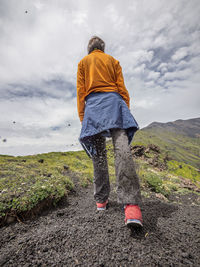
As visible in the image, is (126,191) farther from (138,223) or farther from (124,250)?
(124,250)

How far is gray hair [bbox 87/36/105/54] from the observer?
3211 mm

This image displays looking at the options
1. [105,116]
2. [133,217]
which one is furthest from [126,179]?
[105,116]

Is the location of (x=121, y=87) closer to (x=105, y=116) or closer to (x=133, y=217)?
(x=105, y=116)

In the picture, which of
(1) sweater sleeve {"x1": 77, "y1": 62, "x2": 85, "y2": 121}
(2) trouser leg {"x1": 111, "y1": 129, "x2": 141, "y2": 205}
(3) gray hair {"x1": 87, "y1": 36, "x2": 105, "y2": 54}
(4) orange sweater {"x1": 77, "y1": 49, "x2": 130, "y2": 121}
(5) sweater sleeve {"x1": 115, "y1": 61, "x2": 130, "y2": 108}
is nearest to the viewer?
(2) trouser leg {"x1": 111, "y1": 129, "x2": 141, "y2": 205}

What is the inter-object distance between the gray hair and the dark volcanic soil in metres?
3.60

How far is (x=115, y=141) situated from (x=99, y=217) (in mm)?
1349

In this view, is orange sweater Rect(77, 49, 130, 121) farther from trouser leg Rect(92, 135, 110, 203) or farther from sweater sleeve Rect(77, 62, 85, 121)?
trouser leg Rect(92, 135, 110, 203)

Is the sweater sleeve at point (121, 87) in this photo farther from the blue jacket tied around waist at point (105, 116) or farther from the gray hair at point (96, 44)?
the gray hair at point (96, 44)

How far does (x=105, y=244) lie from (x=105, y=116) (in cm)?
183

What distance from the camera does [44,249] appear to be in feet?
5.50

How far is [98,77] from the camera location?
105 inches

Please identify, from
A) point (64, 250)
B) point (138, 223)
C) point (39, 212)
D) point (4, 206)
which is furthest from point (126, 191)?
point (4, 206)

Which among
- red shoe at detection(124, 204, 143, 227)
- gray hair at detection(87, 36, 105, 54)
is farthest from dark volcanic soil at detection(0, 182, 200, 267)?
gray hair at detection(87, 36, 105, 54)

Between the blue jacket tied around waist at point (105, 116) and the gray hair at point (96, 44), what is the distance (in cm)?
137
